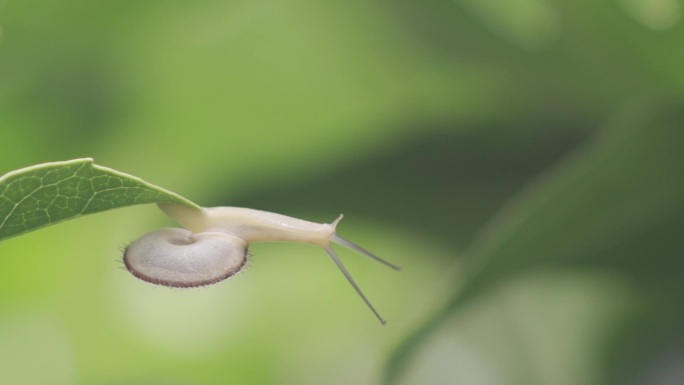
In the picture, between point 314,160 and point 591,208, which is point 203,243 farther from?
point 314,160

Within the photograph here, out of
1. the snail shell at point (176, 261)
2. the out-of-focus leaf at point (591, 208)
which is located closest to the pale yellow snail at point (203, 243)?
the snail shell at point (176, 261)

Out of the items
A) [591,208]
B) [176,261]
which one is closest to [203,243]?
[176,261]

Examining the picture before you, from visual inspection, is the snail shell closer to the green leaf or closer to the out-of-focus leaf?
the green leaf

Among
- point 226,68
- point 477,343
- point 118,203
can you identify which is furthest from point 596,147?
point 226,68

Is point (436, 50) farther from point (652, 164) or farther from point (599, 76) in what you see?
point (652, 164)

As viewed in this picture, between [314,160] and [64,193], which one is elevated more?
[64,193]

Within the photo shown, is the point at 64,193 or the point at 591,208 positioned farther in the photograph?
the point at 591,208

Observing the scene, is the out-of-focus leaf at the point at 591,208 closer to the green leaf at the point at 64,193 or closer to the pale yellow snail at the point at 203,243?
the pale yellow snail at the point at 203,243
